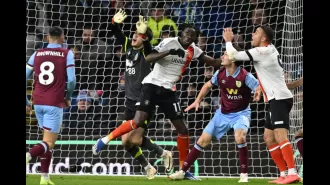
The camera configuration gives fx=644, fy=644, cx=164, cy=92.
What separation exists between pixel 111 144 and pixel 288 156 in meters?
3.96

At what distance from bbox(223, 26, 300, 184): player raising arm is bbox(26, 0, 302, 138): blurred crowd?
3267mm

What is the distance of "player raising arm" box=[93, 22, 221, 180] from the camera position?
8508 mm

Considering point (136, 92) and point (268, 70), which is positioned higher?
point (268, 70)

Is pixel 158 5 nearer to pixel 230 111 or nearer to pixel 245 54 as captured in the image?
pixel 230 111

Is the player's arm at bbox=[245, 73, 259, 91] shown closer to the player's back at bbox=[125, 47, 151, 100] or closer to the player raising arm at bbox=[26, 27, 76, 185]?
the player's back at bbox=[125, 47, 151, 100]

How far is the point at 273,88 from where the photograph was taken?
749cm

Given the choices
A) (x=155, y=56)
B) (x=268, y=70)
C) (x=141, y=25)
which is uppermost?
(x=141, y=25)

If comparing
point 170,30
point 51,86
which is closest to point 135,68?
point 51,86

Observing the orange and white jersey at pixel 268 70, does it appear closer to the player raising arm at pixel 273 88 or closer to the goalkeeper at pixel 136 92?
the player raising arm at pixel 273 88

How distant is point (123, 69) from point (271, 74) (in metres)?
4.43

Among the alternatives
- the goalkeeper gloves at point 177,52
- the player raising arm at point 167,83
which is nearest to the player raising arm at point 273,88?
the goalkeeper gloves at point 177,52

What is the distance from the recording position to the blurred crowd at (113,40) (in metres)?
11.2

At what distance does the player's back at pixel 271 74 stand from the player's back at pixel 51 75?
7.47 feet

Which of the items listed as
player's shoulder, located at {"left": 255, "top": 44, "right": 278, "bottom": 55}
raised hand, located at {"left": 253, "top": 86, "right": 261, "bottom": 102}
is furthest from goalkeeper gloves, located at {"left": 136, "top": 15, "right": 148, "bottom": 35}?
raised hand, located at {"left": 253, "top": 86, "right": 261, "bottom": 102}
